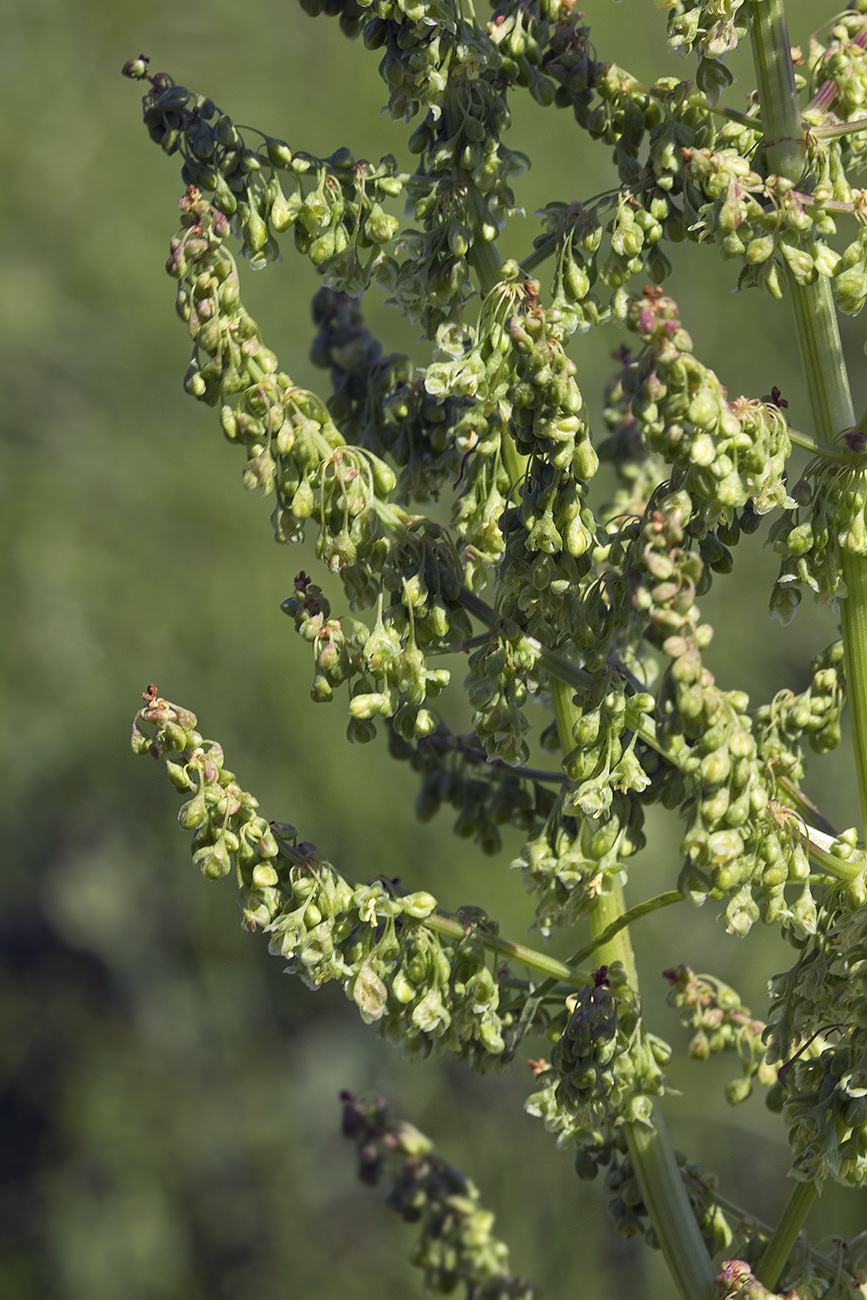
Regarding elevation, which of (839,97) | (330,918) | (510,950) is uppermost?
(839,97)

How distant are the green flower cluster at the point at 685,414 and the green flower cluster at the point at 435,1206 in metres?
1.15

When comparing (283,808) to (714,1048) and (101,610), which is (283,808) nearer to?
(101,610)

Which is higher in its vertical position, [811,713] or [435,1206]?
[811,713]

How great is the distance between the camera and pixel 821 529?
122cm

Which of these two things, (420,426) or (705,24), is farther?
(420,426)

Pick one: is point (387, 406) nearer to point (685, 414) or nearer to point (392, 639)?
point (392, 639)

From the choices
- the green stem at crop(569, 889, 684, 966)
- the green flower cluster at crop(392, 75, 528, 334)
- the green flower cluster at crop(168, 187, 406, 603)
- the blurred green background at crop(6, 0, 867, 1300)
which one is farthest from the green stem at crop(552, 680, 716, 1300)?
the blurred green background at crop(6, 0, 867, 1300)

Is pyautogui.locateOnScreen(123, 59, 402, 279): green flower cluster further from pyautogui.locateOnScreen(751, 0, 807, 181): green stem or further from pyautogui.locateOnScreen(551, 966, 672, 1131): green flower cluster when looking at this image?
pyautogui.locateOnScreen(551, 966, 672, 1131): green flower cluster

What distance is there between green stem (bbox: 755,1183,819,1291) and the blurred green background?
99.9 inches

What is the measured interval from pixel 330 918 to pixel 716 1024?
2.00ft

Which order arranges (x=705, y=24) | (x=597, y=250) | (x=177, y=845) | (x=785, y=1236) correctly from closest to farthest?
1. (x=705, y=24)
2. (x=597, y=250)
3. (x=785, y=1236)
4. (x=177, y=845)

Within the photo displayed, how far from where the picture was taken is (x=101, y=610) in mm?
4102

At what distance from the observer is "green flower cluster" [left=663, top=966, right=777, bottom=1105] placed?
5.19 ft

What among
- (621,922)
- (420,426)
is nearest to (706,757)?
(621,922)
